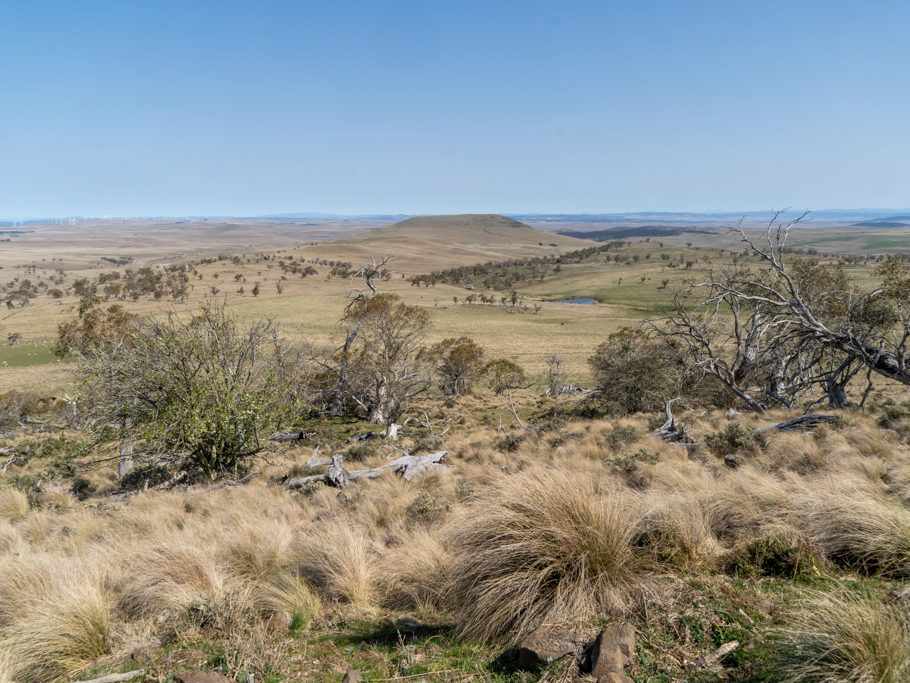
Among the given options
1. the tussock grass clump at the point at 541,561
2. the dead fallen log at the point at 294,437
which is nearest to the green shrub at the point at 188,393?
the dead fallen log at the point at 294,437

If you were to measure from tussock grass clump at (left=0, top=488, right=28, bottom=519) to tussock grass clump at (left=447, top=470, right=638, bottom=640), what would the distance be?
A: 41.7 ft

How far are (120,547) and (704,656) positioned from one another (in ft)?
26.5

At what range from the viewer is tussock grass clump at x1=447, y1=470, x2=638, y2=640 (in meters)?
3.96

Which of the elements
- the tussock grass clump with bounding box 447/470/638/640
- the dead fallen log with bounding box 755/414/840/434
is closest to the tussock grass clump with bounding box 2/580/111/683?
the tussock grass clump with bounding box 447/470/638/640

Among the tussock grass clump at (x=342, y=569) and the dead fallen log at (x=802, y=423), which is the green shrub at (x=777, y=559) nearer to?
the tussock grass clump at (x=342, y=569)

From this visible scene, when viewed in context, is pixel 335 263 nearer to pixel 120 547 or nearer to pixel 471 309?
pixel 471 309

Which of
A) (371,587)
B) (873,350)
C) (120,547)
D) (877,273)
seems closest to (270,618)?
(371,587)

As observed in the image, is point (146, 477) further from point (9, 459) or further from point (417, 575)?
point (417, 575)

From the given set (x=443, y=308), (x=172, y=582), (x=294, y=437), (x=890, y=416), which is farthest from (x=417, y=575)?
(x=443, y=308)

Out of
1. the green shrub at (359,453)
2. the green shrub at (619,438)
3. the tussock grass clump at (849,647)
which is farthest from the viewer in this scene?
the green shrub at (359,453)

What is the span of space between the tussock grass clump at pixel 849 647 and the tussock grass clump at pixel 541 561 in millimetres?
1211

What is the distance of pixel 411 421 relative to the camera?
27.2 m

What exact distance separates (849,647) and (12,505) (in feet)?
54.4

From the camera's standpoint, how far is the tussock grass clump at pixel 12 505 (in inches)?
459
